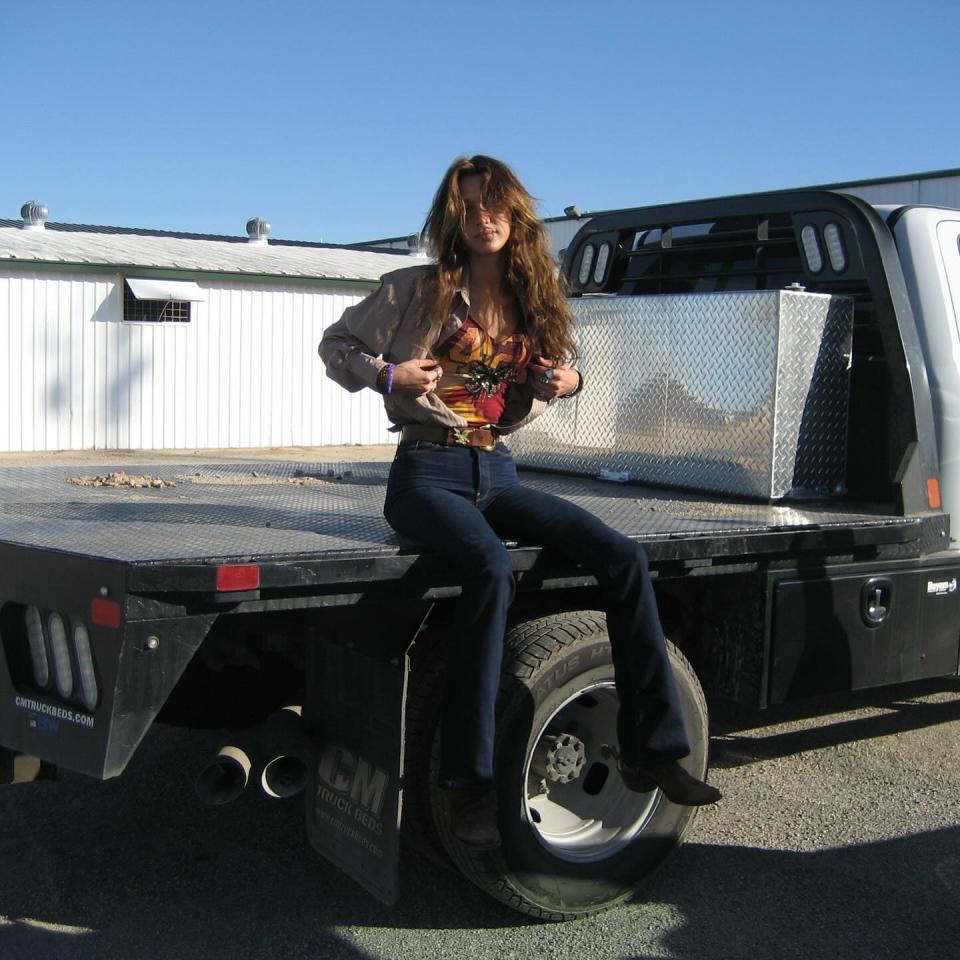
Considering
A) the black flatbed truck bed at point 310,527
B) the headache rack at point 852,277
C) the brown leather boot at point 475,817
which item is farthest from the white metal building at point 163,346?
the brown leather boot at point 475,817

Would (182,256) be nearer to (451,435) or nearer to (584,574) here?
(451,435)

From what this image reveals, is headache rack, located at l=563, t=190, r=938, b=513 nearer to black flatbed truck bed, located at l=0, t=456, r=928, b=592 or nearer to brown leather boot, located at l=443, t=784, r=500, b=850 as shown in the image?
black flatbed truck bed, located at l=0, t=456, r=928, b=592

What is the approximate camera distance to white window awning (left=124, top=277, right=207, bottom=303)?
19.1 meters

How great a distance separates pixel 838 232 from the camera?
507 cm

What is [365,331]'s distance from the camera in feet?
11.9

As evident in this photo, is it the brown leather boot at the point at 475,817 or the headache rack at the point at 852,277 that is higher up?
the headache rack at the point at 852,277

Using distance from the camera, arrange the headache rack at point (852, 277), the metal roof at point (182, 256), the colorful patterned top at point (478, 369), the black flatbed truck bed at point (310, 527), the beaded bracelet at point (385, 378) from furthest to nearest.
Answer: the metal roof at point (182, 256)
the headache rack at point (852, 277)
the colorful patterned top at point (478, 369)
the beaded bracelet at point (385, 378)
the black flatbed truck bed at point (310, 527)

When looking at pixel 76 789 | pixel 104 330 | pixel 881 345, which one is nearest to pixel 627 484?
pixel 881 345

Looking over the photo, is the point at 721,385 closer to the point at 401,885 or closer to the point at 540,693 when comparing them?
the point at 540,693

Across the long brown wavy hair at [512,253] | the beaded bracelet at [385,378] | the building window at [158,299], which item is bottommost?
the beaded bracelet at [385,378]

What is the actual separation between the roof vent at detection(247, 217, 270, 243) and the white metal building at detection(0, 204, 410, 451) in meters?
2.50

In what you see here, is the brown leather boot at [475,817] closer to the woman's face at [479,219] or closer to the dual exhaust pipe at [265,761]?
the dual exhaust pipe at [265,761]

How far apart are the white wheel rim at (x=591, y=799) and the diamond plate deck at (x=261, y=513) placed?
61 cm

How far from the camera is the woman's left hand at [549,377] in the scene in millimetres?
3711
